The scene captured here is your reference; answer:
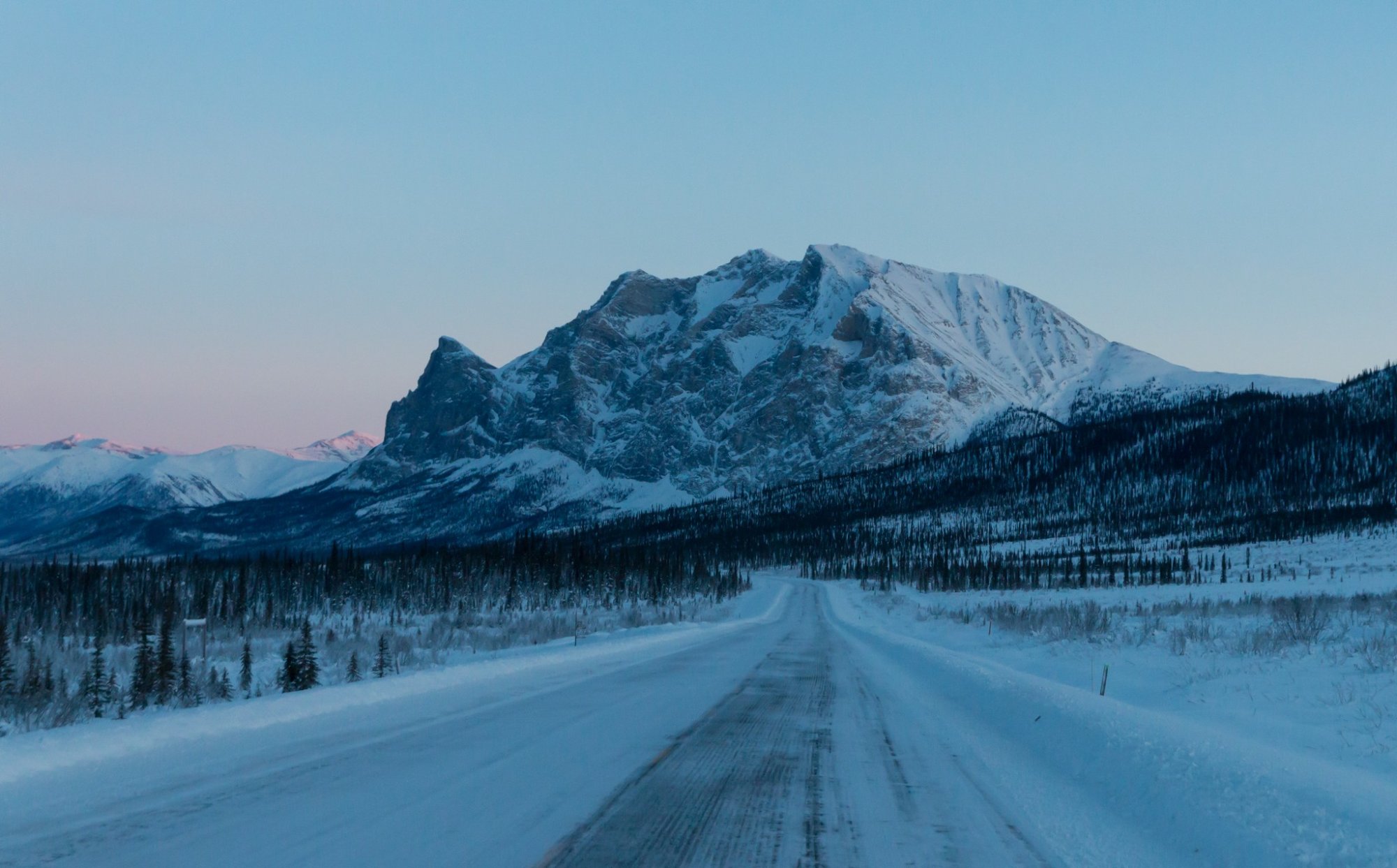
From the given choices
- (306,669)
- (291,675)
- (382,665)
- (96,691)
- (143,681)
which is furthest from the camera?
(382,665)

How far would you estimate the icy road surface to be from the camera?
704cm

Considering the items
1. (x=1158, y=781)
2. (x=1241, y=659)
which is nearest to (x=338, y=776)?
(x=1158, y=781)

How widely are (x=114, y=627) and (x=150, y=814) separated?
6482 centimetres

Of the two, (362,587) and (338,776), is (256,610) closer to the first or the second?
(362,587)

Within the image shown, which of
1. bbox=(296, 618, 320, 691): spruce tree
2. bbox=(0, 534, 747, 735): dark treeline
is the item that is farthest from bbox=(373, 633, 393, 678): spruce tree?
bbox=(296, 618, 320, 691): spruce tree

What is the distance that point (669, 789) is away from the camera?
30.0ft

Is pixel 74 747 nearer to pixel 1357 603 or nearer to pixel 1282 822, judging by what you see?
pixel 1282 822

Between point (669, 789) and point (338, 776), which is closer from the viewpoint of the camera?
point (669, 789)

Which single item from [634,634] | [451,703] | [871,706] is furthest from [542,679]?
[634,634]

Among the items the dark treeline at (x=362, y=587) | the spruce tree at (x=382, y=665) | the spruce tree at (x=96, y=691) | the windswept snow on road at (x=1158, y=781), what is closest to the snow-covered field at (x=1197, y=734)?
the windswept snow on road at (x=1158, y=781)

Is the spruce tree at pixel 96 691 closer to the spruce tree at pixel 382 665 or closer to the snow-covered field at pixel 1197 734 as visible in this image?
the spruce tree at pixel 382 665

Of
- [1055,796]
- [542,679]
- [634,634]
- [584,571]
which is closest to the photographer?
[1055,796]

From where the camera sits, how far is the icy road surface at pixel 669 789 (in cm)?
704

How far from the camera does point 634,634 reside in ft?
120
